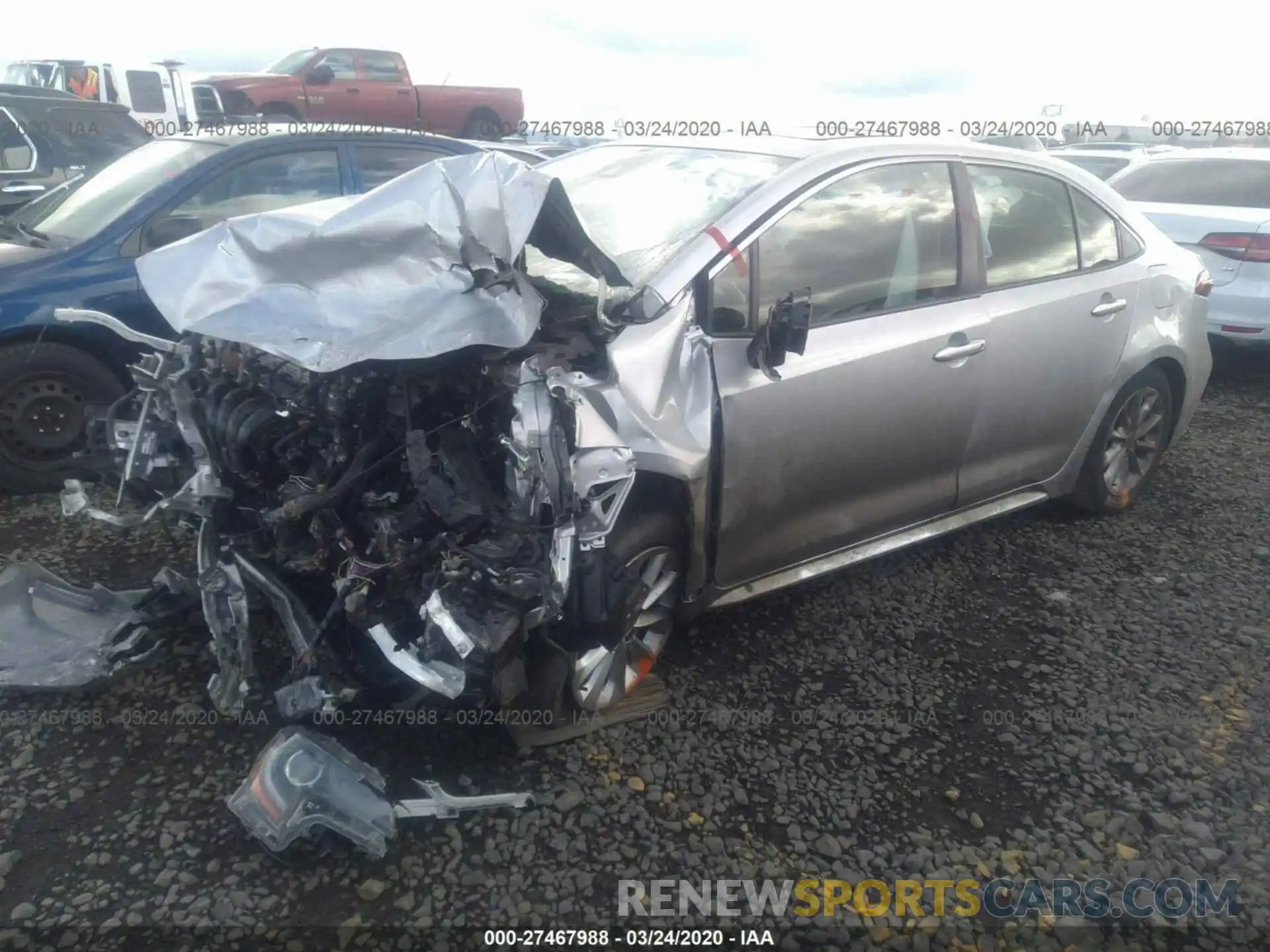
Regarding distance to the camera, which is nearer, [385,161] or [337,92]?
[385,161]

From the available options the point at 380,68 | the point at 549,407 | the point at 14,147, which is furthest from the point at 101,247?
the point at 380,68

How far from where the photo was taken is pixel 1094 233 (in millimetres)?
3850

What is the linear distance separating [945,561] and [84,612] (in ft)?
11.1

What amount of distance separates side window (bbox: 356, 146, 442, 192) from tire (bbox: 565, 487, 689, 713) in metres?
3.21

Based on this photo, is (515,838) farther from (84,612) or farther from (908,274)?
(908,274)

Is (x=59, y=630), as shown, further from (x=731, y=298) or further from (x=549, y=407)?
(x=731, y=298)

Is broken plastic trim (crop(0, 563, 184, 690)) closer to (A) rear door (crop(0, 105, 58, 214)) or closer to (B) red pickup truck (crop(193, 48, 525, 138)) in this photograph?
(A) rear door (crop(0, 105, 58, 214))

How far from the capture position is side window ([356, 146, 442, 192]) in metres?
5.06

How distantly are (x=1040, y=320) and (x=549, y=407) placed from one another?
2.20m

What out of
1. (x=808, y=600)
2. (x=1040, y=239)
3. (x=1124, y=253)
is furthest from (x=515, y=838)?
(x=1124, y=253)

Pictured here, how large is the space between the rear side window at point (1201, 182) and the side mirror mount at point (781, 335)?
5391 millimetres

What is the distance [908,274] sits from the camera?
3.21m

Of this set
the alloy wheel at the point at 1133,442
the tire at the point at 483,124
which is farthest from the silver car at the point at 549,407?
the tire at the point at 483,124

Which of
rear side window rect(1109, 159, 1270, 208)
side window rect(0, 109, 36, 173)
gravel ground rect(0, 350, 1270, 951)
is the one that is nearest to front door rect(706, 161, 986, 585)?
gravel ground rect(0, 350, 1270, 951)
